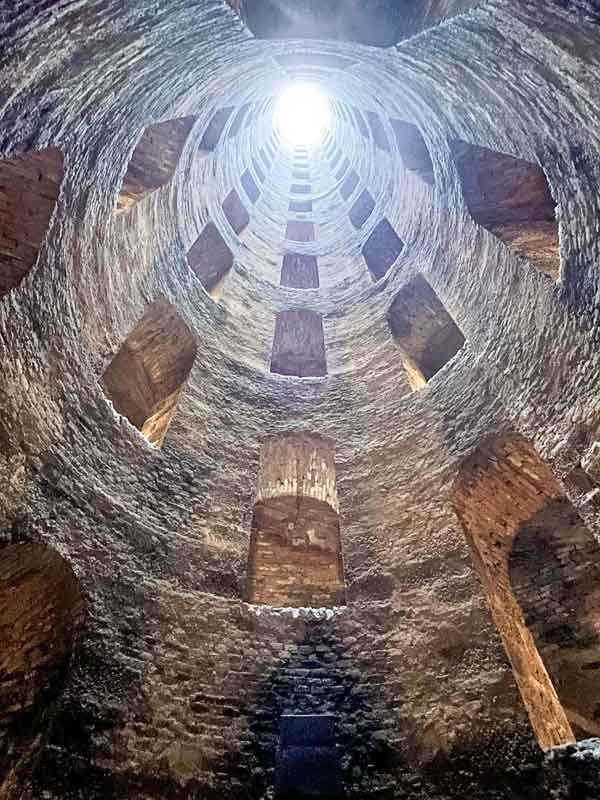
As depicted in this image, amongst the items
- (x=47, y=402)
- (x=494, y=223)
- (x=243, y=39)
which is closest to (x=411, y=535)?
(x=47, y=402)

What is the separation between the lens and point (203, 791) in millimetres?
4355

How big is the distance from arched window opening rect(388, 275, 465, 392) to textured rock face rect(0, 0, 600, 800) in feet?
2.19

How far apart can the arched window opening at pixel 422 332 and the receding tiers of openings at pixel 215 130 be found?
496 cm

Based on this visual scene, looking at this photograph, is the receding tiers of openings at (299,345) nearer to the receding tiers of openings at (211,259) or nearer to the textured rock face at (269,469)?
the receding tiers of openings at (211,259)

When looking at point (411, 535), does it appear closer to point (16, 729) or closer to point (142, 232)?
Result: point (16, 729)

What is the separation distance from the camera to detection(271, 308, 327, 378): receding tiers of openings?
1152cm

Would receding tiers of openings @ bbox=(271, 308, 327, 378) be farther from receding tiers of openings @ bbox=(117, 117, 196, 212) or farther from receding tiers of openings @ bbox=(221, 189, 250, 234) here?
receding tiers of openings @ bbox=(117, 117, 196, 212)

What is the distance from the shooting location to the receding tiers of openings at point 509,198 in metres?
7.42

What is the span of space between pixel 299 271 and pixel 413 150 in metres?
4.61

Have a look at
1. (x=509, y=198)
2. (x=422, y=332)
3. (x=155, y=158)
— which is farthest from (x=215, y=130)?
(x=509, y=198)

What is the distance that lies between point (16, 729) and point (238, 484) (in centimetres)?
338

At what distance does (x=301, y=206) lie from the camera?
17766 mm

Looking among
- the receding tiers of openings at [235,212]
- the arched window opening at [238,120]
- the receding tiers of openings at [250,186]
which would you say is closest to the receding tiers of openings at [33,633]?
the receding tiers of openings at [235,212]

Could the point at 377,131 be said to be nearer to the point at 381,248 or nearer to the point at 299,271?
the point at 381,248
